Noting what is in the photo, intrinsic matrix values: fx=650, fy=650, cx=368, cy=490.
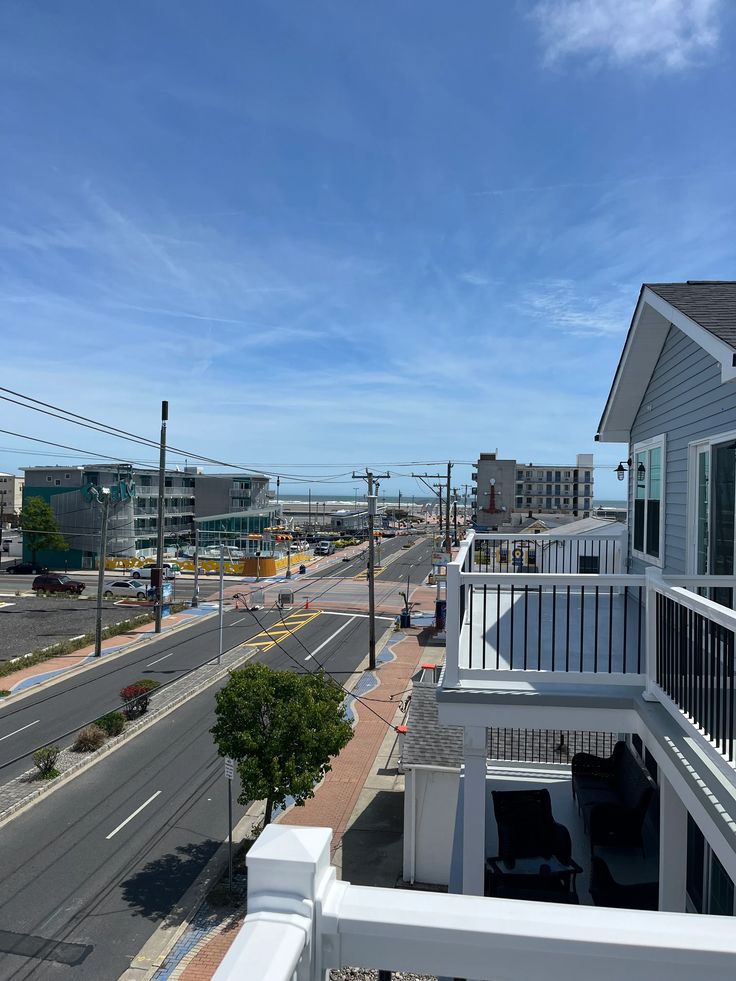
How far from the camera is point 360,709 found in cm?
2230

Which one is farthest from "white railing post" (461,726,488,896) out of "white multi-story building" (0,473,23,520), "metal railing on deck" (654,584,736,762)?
"white multi-story building" (0,473,23,520)

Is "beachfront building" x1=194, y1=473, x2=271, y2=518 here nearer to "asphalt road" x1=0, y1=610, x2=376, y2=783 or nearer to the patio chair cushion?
"asphalt road" x1=0, y1=610, x2=376, y2=783

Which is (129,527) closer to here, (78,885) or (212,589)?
(212,589)

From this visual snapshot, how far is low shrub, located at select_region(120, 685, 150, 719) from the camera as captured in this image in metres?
20.7

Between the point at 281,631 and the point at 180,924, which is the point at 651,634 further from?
the point at 281,631

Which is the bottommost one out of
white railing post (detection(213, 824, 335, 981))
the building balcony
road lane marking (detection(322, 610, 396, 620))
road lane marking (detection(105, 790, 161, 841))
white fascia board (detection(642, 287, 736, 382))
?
road lane marking (detection(105, 790, 161, 841))

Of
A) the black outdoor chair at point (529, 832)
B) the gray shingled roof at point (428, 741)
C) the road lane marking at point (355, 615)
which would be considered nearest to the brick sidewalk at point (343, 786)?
the black outdoor chair at point (529, 832)

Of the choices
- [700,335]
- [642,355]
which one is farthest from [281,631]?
[700,335]

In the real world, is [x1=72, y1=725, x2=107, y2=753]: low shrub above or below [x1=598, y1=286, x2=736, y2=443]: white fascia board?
below

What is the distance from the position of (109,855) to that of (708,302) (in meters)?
14.0

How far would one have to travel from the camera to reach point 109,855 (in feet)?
42.0

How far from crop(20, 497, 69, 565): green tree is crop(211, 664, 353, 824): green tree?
46.5 m

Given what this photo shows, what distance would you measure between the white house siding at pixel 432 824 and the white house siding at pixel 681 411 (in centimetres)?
679

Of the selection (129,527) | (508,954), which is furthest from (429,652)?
(129,527)
